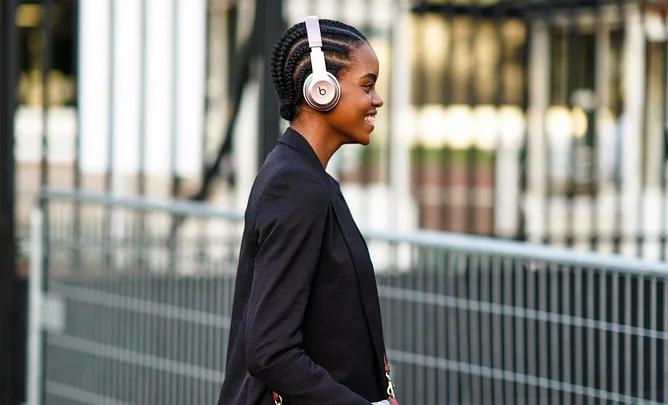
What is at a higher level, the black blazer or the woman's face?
the woman's face

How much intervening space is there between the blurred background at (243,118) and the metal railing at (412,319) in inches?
2.4

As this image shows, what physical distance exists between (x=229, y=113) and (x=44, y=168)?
1.19 metres

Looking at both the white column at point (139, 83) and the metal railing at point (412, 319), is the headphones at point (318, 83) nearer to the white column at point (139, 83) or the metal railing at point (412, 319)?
the metal railing at point (412, 319)

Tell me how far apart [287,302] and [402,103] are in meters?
5.28

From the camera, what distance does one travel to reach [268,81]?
592cm

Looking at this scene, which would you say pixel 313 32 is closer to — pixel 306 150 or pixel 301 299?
pixel 306 150

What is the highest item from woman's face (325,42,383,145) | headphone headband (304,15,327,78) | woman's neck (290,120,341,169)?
headphone headband (304,15,327,78)

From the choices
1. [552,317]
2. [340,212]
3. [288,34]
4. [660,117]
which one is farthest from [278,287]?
[660,117]

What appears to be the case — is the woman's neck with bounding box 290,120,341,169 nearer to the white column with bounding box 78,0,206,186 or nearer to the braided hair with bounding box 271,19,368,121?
the braided hair with bounding box 271,19,368,121

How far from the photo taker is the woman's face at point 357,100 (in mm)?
2385

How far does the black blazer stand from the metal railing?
1.33 metres

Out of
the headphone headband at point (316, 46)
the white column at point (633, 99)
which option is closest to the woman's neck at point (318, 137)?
the headphone headband at point (316, 46)

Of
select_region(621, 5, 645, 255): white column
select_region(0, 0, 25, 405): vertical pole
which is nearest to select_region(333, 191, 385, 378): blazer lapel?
select_region(0, 0, 25, 405): vertical pole

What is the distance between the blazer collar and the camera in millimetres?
2398
